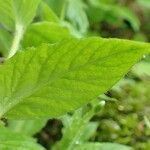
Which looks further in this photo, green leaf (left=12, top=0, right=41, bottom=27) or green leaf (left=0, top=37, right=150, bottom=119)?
green leaf (left=12, top=0, right=41, bottom=27)

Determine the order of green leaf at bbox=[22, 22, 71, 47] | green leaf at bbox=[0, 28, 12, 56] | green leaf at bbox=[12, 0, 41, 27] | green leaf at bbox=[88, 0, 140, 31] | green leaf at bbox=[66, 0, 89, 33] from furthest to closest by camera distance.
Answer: green leaf at bbox=[88, 0, 140, 31] → green leaf at bbox=[66, 0, 89, 33] → green leaf at bbox=[0, 28, 12, 56] → green leaf at bbox=[22, 22, 71, 47] → green leaf at bbox=[12, 0, 41, 27]

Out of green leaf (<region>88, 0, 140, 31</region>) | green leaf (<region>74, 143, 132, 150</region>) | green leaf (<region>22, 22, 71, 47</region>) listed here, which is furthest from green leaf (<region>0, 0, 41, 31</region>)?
green leaf (<region>88, 0, 140, 31</region>)

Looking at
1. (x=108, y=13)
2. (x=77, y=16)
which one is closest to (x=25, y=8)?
(x=77, y=16)

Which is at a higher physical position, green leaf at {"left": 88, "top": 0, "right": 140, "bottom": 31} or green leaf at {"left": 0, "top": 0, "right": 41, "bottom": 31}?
green leaf at {"left": 0, "top": 0, "right": 41, "bottom": 31}

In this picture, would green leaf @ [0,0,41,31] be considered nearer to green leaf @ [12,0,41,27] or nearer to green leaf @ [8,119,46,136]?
green leaf @ [12,0,41,27]

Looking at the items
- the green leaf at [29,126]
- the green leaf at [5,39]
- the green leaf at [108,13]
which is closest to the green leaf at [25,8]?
the green leaf at [5,39]

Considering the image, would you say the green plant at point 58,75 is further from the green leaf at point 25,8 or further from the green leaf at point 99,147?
the green leaf at point 99,147

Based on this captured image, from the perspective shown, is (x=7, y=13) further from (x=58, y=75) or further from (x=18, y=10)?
(x=58, y=75)
